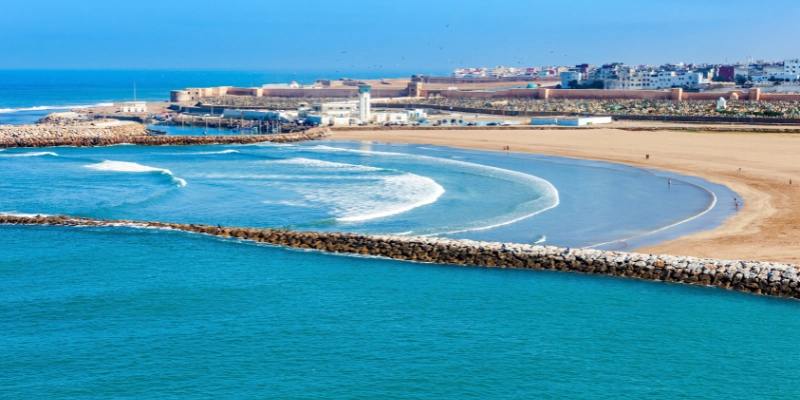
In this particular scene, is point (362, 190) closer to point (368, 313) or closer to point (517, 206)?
point (517, 206)

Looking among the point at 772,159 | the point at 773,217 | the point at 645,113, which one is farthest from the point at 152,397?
the point at 645,113

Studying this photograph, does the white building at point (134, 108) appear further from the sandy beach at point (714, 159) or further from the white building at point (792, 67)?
the white building at point (792, 67)

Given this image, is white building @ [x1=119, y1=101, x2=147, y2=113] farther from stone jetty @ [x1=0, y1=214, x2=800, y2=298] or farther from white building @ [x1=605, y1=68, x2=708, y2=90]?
stone jetty @ [x1=0, y1=214, x2=800, y2=298]

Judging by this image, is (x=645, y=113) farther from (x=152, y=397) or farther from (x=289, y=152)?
(x=152, y=397)

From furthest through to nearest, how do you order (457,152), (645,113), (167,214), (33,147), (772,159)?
(645,113)
(33,147)
(457,152)
(772,159)
(167,214)

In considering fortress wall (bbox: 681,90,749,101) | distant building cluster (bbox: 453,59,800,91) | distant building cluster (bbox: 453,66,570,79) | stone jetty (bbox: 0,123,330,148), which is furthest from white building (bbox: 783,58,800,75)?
stone jetty (bbox: 0,123,330,148)

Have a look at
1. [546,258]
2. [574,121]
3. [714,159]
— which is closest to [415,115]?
[574,121]
